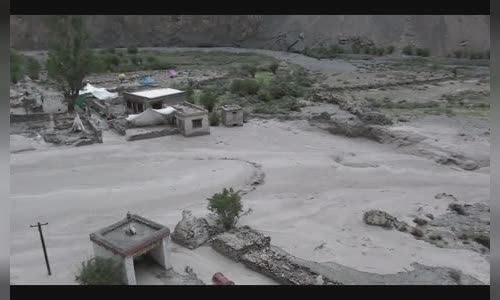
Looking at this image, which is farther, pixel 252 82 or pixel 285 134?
pixel 252 82

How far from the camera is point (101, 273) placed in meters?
12.0

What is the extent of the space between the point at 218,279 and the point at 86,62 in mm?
24343

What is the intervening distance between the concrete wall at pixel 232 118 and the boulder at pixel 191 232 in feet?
50.3

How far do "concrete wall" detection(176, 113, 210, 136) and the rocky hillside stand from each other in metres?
35.7

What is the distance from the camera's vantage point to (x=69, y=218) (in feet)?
57.5

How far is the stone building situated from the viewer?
1242 inches

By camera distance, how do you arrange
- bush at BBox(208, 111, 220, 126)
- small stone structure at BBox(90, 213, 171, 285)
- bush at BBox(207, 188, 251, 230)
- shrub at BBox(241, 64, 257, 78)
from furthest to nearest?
1. shrub at BBox(241, 64, 257, 78)
2. bush at BBox(208, 111, 220, 126)
3. bush at BBox(207, 188, 251, 230)
4. small stone structure at BBox(90, 213, 171, 285)

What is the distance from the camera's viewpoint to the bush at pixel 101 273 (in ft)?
38.9

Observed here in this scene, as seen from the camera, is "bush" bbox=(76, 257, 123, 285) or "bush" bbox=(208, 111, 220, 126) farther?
"bush" bbox=(208, 111, 220, 126)

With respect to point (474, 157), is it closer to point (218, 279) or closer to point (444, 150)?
point (444, 150)

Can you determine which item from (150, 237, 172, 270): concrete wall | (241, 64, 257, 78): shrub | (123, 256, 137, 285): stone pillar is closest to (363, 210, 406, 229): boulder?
(150, 237, 172, 270): concrete wall

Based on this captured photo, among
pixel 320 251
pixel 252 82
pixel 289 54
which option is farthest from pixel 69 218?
pixel 289 54

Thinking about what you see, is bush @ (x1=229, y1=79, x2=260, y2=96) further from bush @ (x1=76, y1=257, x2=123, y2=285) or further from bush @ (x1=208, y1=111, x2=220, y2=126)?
bush @ (x1=76, y1=257, x2=123, y2=285)
